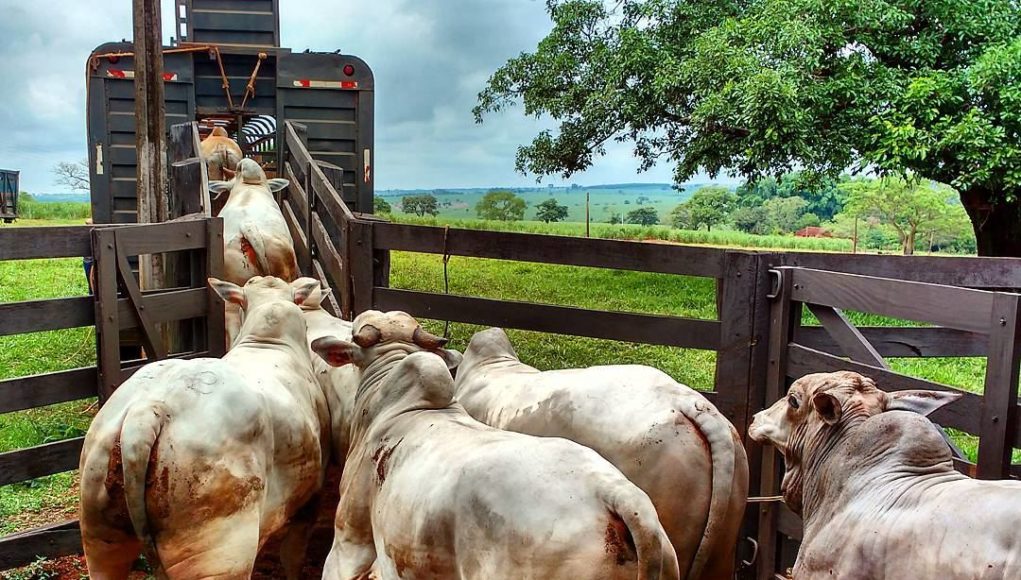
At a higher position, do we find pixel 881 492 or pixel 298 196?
pixel 298 196

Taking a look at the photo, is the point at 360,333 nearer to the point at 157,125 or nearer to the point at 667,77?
the point at 157,125

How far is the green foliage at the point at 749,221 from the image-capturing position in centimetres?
1777

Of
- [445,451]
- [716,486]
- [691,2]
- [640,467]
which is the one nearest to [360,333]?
[445,451]

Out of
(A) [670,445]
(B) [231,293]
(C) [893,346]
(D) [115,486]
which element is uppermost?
(B) [231,293]

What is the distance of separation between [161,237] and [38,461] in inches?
55.7

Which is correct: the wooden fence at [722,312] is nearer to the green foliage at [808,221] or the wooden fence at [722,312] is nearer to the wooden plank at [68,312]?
the wooden plank at [68,312]

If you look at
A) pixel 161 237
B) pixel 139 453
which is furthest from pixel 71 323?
pixel 139 453

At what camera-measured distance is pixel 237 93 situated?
35.2ft

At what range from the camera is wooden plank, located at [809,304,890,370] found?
12.9 ft

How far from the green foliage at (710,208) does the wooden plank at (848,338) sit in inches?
534

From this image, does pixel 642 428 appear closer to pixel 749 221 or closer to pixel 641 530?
pixel 641 530

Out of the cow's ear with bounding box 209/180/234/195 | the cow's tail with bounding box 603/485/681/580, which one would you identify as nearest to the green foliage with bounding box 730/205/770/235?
the cow's ear with bounding box 209/180/234/195

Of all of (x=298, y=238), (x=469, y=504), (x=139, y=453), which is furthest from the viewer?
(x=298, y=238)

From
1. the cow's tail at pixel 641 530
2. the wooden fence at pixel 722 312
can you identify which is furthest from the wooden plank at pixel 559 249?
the cow's tail at pixel 641 530
